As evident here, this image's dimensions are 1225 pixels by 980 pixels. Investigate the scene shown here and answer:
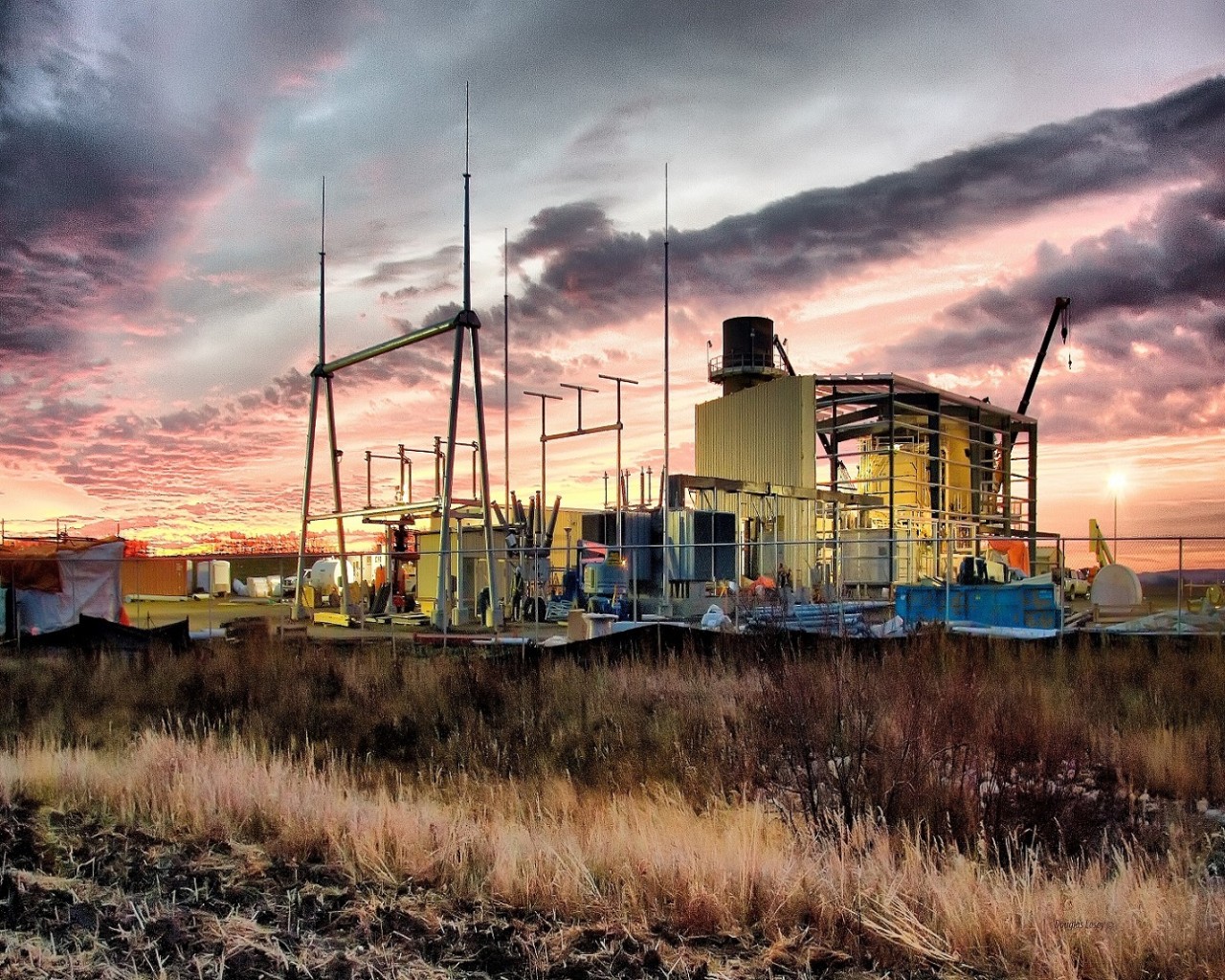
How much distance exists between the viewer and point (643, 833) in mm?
7152

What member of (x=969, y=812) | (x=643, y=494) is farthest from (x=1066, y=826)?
(x=643, y=494)

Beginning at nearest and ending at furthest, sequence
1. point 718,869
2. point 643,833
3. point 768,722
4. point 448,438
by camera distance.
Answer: point 718,869
point 643,833
point 768,722
point 448,438

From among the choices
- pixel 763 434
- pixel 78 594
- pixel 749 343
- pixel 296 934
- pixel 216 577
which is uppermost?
pixel 749 343

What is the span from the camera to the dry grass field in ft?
18.8

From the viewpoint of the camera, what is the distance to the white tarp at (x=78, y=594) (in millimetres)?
26609

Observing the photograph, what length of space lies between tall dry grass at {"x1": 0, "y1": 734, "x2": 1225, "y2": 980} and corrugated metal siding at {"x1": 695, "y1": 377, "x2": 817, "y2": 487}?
32653 mm

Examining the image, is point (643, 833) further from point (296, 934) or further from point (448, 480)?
point (448, 480)

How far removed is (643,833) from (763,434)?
37.5 meters

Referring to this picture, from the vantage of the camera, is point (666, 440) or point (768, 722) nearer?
point (768, 722)

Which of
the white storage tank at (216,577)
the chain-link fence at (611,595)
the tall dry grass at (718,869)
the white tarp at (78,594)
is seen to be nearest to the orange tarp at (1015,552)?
the chain-link fence at (611,595)

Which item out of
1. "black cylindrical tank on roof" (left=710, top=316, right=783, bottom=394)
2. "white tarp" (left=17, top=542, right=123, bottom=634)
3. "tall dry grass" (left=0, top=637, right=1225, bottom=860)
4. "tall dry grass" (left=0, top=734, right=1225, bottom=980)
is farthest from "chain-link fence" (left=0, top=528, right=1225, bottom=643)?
"black cylindrical tank on roof" (left=710, top=316, right=783, bottom=394)

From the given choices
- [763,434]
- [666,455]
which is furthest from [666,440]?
[763,434]

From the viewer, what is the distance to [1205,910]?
5688 mm

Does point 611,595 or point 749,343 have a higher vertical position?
point 749,343
